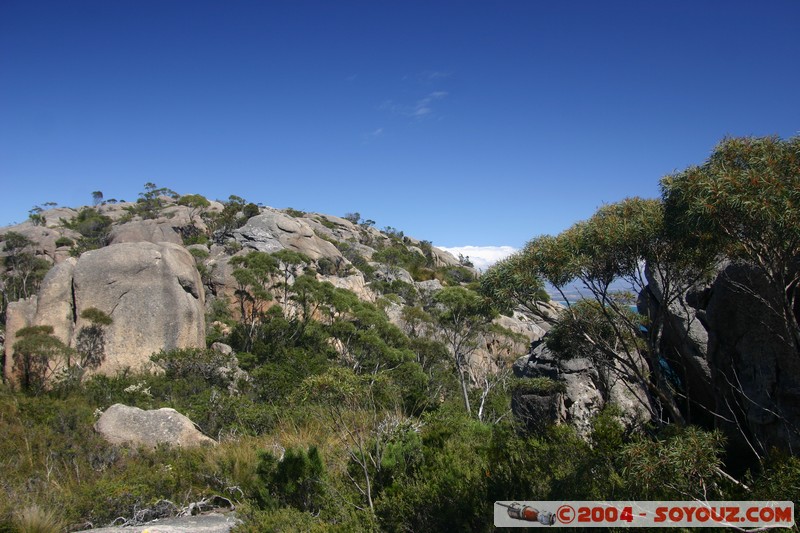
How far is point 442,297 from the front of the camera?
22562mm

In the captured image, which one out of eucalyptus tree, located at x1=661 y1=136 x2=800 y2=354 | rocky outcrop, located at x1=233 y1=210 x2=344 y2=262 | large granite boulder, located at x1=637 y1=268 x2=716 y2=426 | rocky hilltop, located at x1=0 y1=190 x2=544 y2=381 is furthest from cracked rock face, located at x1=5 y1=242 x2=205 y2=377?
eucalyptus tree, located at x1=661 y1=136 x2=800 y2=354

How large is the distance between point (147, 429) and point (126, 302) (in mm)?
11262

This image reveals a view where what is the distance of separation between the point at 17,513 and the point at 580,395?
1098 centimetres

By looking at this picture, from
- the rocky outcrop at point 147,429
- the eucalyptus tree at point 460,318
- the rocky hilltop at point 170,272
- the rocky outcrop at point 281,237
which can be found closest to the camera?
the rocky outcrop at point 147,429

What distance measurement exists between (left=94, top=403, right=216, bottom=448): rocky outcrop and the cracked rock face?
366 inches

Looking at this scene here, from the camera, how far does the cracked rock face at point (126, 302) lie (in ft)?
59.7

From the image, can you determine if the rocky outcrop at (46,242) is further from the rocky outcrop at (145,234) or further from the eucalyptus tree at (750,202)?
the eucalyptus tree at (750,202)

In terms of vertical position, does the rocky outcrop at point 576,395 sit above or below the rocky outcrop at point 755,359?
below

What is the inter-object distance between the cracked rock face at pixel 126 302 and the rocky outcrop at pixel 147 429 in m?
9.28

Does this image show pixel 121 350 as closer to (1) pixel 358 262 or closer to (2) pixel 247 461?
(2) pixel 247 461

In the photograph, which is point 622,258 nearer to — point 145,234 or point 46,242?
point 145,234

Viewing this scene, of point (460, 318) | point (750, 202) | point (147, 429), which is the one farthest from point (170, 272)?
point (750, 202)

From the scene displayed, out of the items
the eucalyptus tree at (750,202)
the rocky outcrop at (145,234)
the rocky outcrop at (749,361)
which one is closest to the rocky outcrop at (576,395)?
the rocky outcrop at (749,361)

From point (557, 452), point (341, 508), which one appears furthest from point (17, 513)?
point (557, 452)
